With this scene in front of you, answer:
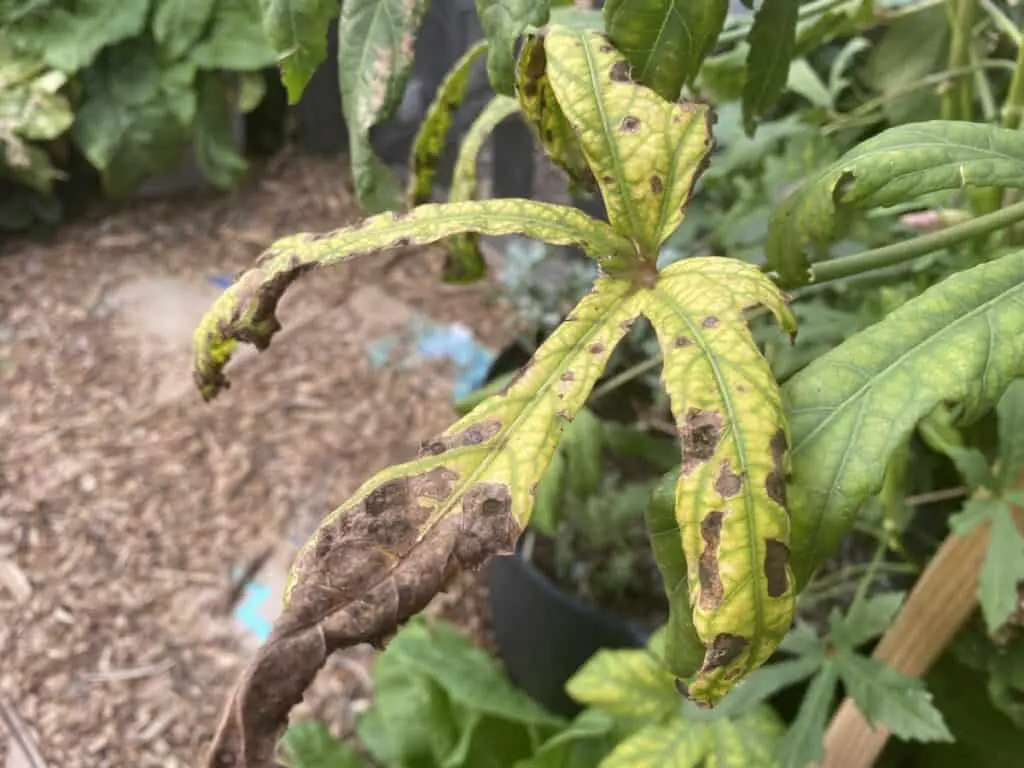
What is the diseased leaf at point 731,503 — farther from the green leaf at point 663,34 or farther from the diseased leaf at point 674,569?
the green leaf at point 663,34

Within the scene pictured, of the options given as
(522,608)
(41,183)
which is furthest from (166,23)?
(522,608)

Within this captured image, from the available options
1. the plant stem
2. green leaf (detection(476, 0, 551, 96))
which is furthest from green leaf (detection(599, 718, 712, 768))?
green leaf (detection(476, 0, 551, 96))

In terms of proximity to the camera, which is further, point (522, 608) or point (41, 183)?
point (41, 183)

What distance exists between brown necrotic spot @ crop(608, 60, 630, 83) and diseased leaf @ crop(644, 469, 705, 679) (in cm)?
22

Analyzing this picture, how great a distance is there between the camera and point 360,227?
1.81 ft

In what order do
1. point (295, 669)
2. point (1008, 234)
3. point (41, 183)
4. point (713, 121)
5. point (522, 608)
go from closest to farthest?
point (295, 669) → point (713, 121) → point (1008, 234) → point (522, 608) → point (41, 183)

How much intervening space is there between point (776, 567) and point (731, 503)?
3cm

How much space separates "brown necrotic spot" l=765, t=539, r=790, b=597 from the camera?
1.39 ft

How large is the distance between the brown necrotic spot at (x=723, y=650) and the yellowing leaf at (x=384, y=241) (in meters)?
0.22

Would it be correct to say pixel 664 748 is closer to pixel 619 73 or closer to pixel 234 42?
pixel 619 73

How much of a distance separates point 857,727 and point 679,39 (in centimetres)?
63

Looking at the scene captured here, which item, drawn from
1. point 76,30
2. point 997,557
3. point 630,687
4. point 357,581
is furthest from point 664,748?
point 76,30

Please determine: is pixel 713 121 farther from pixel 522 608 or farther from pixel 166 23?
pixel 166 23

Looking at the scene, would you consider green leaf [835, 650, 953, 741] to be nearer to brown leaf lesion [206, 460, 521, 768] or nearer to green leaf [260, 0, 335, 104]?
brown leaf lesion [206, 460, 521, 768]
